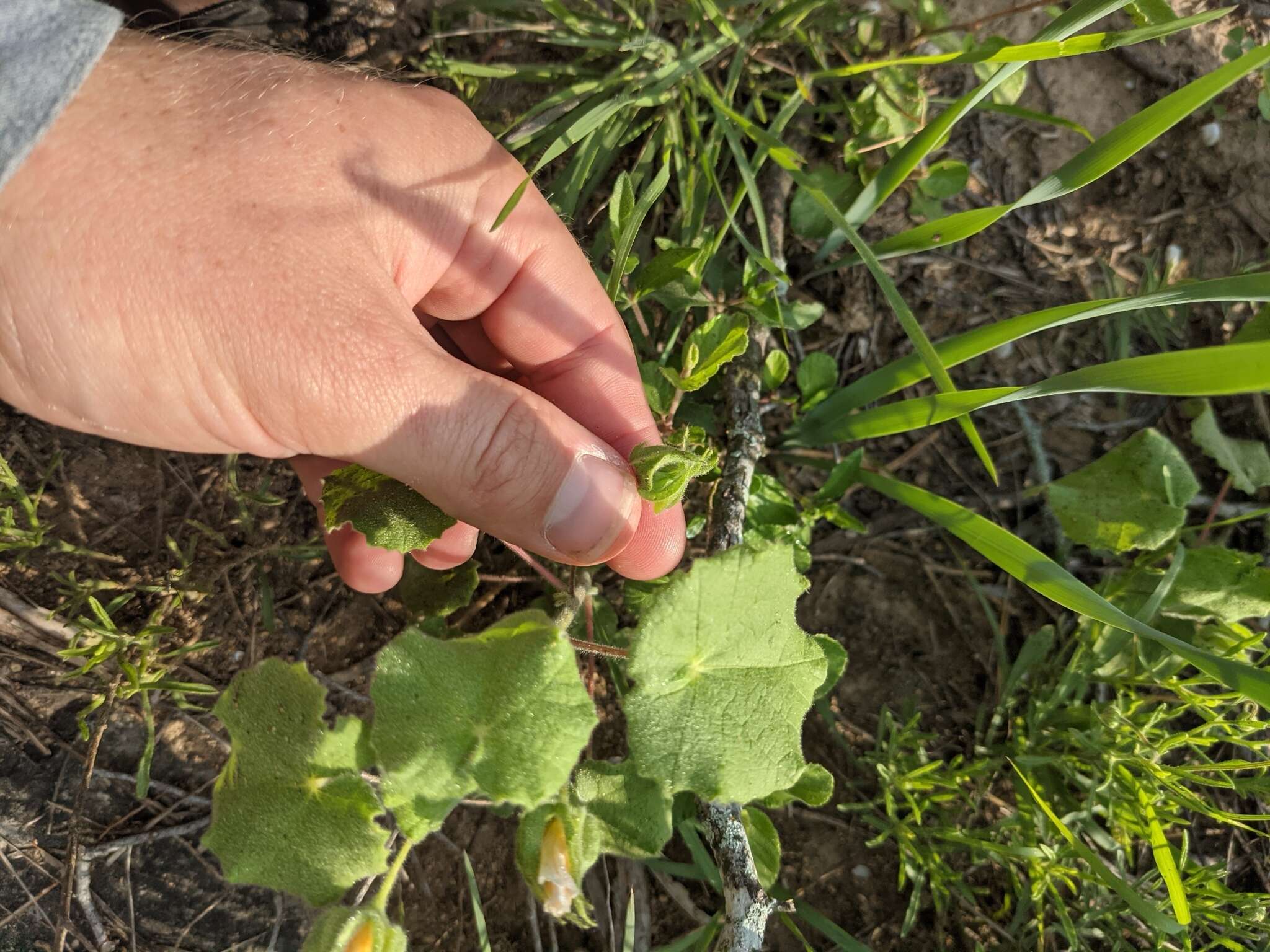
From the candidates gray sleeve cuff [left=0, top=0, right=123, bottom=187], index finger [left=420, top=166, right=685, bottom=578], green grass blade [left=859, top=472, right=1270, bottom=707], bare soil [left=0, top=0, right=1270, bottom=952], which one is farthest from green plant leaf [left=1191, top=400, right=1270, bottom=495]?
gray sleeve cuff [left=0, top=0, right=123, bottom=187]

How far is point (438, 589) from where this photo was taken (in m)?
2.16

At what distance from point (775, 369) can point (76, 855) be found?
2208 millimetres

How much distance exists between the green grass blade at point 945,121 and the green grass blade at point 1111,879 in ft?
4.87

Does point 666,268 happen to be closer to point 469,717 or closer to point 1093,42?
point 1093,42

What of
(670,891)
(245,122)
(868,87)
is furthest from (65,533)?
(868,87)

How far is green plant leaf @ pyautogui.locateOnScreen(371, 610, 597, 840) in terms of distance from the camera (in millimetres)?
1463

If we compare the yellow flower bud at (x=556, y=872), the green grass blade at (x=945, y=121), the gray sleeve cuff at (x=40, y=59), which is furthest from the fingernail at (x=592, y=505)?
the gray sleeve cuff at (x=40, y=59)

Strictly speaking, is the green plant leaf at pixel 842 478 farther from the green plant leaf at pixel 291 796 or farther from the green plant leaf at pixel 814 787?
the green plant leaf at pixel 291 796

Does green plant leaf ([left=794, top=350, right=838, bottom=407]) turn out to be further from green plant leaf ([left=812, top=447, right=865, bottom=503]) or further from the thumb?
the thumb

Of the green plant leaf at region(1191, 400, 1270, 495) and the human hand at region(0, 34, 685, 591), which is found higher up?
the human hand at region(0, 34, 685, 591)

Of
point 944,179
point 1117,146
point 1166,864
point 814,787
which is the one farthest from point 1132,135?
point 1166,864

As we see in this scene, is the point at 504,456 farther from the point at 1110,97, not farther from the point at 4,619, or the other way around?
the point at 1110,97

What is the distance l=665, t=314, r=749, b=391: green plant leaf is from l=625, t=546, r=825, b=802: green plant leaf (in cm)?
41

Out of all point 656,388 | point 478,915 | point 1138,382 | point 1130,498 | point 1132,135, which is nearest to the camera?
point 1138,382
